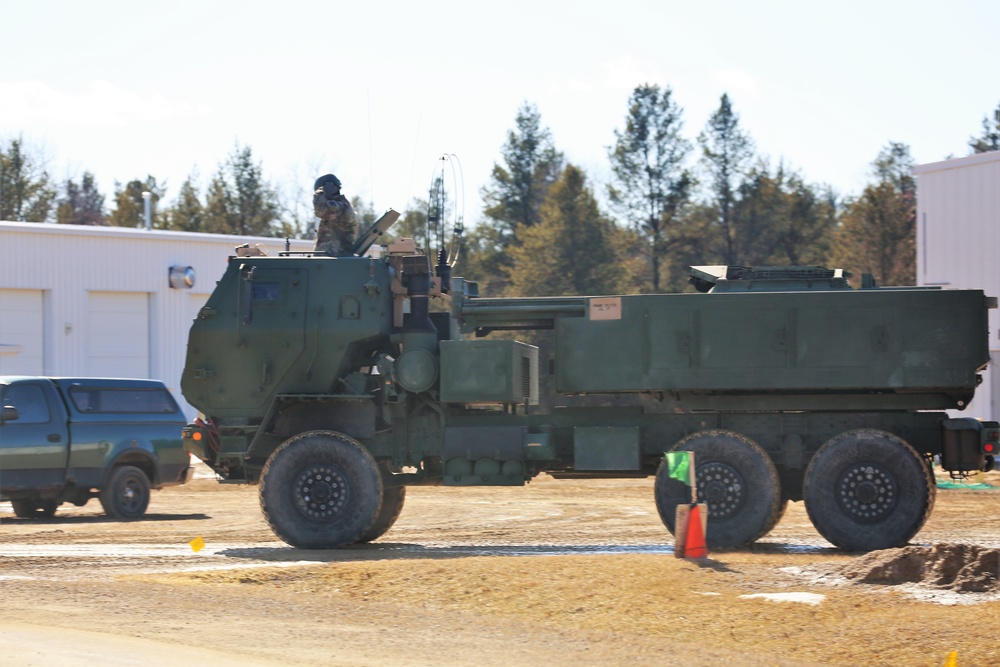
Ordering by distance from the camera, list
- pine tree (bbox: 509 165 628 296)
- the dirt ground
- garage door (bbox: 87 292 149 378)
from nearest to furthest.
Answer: the dirt ground → garage door (bbox: 87 292 149 378) → pine tree (bbox: 509 165 628 296)

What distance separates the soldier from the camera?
15633 millimetres

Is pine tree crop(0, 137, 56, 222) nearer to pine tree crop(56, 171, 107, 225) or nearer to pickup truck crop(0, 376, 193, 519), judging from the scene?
pine tree crop(56, 171, 107, 225)

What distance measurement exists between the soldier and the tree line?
33.0 m

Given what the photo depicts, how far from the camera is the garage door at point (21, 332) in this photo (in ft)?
114

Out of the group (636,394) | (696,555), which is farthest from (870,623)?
(636,394)

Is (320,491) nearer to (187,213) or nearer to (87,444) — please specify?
(87,444)

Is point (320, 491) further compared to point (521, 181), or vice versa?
point (521, 181)

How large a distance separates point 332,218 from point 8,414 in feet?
20.4

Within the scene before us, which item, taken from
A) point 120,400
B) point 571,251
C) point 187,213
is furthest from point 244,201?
point 120,400

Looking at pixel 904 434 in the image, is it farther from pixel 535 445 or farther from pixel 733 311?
pixel 535 445

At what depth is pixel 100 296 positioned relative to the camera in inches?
1452

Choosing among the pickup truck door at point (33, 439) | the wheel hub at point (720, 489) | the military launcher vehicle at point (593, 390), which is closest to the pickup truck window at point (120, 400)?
the pickup truck door at point (33, 439)

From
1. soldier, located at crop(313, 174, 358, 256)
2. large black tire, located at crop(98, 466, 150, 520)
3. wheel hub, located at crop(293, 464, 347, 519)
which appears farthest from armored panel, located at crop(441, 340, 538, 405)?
large black tire, located at crop(98, 466, 150, 520)

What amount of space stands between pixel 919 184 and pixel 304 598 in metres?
25.7
